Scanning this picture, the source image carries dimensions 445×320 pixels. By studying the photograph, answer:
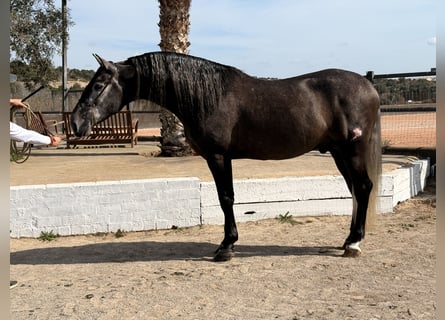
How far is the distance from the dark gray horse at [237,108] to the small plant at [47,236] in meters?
1.90

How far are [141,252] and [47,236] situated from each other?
140 centimetres

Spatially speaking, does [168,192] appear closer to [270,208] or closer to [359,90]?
[270,208]

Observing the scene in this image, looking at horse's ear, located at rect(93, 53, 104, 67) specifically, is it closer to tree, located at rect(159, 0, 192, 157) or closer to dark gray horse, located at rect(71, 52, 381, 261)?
dark gray horse, located at rect(71, 52, 381, 261)

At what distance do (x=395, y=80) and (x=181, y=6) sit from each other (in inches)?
→ 208

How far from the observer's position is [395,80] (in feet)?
36.0

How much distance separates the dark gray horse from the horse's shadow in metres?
0.38

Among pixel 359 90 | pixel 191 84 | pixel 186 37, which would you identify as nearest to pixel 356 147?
pixel 359 90

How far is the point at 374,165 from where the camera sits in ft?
16.6

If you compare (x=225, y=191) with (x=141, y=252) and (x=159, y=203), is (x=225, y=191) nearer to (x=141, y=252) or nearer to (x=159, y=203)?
(x=141, y=252)

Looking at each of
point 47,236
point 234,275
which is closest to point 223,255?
point 234,275

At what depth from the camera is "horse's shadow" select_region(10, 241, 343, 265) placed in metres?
4.90

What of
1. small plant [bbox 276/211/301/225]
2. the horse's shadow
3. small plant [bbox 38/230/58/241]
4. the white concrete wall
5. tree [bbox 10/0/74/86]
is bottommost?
the horse's shadow

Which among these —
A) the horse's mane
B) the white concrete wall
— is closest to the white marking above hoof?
the white concrete wall

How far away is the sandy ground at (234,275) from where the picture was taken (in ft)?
11.4
